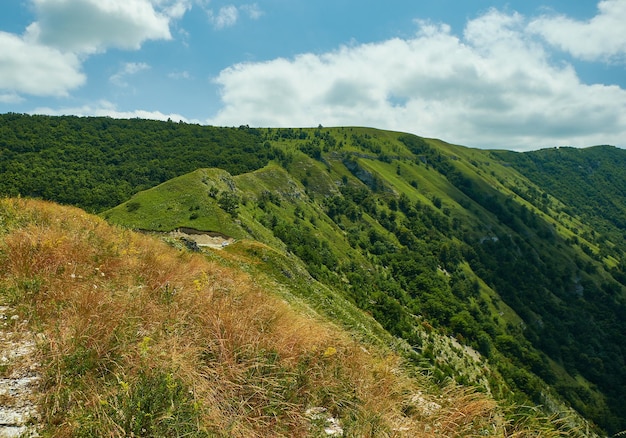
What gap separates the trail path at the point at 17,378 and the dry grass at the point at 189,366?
0.17m

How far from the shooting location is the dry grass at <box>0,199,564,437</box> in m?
4.54

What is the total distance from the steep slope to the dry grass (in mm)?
44480

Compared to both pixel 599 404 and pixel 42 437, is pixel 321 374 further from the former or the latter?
pixel 599 404

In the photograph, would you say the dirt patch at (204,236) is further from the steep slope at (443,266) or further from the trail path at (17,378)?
the trail path at (17,378)

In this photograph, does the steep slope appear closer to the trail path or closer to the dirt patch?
the dirt patch

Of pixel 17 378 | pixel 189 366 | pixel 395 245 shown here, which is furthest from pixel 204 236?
pixel 395 245

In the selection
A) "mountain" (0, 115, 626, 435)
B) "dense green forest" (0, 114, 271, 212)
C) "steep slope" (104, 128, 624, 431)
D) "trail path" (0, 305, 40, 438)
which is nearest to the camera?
"trail path" (0, 305, 40, 438)

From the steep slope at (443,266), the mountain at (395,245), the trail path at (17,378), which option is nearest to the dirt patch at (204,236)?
the mountain at (395,245)

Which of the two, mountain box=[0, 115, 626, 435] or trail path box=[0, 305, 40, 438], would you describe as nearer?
trail path box=[0, 305, 40, 438]

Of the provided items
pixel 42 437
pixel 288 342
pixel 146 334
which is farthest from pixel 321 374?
pixel 42 437

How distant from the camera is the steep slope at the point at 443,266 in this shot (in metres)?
69.0

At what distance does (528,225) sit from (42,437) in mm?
232737

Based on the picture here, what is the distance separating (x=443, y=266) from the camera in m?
139

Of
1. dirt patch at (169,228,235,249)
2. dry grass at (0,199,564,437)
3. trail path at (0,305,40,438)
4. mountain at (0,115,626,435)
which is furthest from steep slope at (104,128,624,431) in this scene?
trail path at (0,305,40,438)
